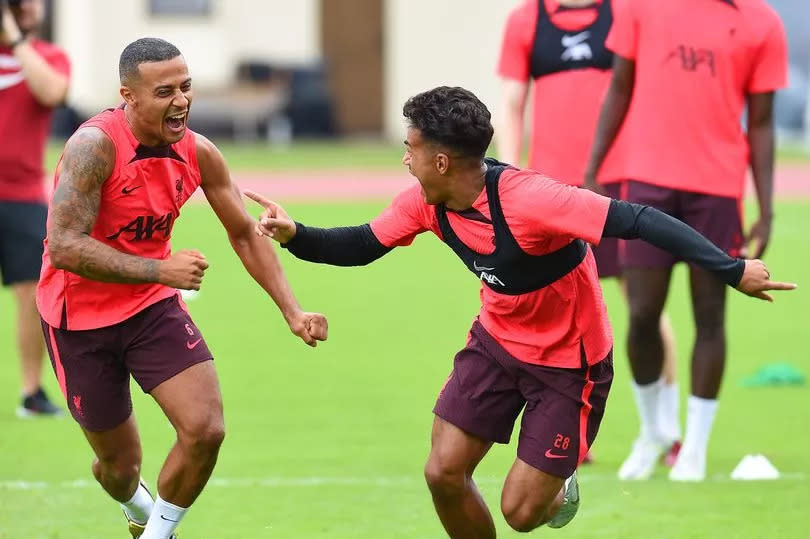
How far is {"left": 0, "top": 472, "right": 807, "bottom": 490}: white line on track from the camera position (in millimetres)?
7840

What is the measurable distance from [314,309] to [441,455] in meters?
7.77

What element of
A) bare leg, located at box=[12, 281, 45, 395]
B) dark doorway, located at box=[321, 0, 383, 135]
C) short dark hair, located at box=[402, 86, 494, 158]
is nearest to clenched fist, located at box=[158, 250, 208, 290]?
short dark hair, located at box=[402, 86, 494, 158]

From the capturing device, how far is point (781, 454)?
8.58m

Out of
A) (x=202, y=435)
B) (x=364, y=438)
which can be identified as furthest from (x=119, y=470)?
(x=364, y=438)

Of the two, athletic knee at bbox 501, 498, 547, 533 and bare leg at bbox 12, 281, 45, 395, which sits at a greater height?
athletic knee at bbox 501, 498, 547, 533

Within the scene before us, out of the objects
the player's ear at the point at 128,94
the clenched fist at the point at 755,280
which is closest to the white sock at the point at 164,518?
the player's ear at the point at 128,94

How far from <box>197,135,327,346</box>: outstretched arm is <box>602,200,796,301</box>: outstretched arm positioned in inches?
51.6

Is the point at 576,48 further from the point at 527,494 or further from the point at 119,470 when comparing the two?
the point at 119,470

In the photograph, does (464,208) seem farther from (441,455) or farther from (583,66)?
(583,66)

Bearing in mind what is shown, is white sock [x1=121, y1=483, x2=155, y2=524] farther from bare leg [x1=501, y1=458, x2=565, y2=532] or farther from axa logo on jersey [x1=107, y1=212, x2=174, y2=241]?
bare leg [x1=501, y1=458, x2=565, y2=532]

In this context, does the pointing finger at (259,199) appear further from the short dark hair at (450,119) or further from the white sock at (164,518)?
the white sock at (164,518)

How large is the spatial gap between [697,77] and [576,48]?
31.9 inches

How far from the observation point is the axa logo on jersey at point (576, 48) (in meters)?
8.30

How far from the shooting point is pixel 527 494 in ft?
19.9
